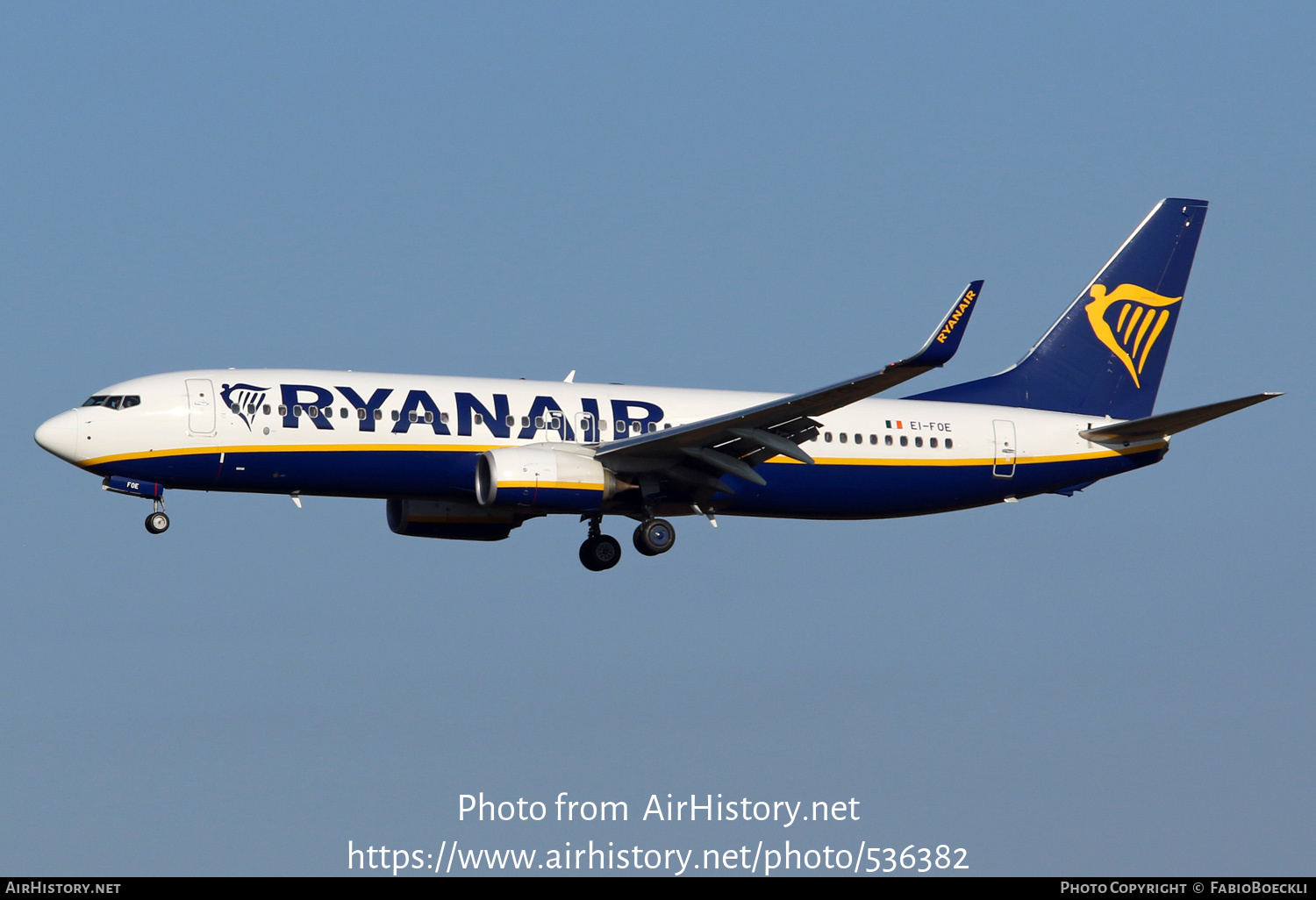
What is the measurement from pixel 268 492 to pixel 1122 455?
22.6 m

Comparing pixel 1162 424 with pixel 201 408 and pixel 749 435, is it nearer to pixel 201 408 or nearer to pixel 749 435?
pixel 749 435

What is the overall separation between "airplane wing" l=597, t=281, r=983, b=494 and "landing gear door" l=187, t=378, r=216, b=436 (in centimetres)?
893

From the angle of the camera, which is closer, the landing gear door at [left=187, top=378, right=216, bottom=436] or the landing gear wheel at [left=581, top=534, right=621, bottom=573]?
the landing gear door at [left=187, top=378, right=216, bottom=436]

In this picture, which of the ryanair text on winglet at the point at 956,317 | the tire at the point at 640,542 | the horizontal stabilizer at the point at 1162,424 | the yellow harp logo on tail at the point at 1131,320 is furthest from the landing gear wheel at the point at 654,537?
the yellow harp logo on tail at the point at 1131,320

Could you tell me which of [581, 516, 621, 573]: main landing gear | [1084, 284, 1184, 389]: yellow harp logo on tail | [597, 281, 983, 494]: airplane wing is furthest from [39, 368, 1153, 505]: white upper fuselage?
[1084, 284, 1184, 389]: yellow harp logo on tail

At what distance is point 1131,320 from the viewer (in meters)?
49.0

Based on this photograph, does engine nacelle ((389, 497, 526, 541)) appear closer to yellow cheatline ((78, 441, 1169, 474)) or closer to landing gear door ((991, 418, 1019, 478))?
yellow cheatline ((78, 441, 1169, 474))

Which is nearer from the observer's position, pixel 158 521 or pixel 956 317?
pixel 956 317

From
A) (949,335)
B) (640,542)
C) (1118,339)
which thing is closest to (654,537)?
(640,542)

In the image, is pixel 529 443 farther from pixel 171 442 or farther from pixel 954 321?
pixel 954 321

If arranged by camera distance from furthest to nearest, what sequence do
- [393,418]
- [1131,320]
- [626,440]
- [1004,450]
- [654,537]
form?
[1131,320] → [1004,450] → [654,537] → [626,440] → [393,418]

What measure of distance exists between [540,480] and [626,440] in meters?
2.47

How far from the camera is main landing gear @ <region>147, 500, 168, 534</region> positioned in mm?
38531

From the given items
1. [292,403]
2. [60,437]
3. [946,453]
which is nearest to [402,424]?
[292,403]
